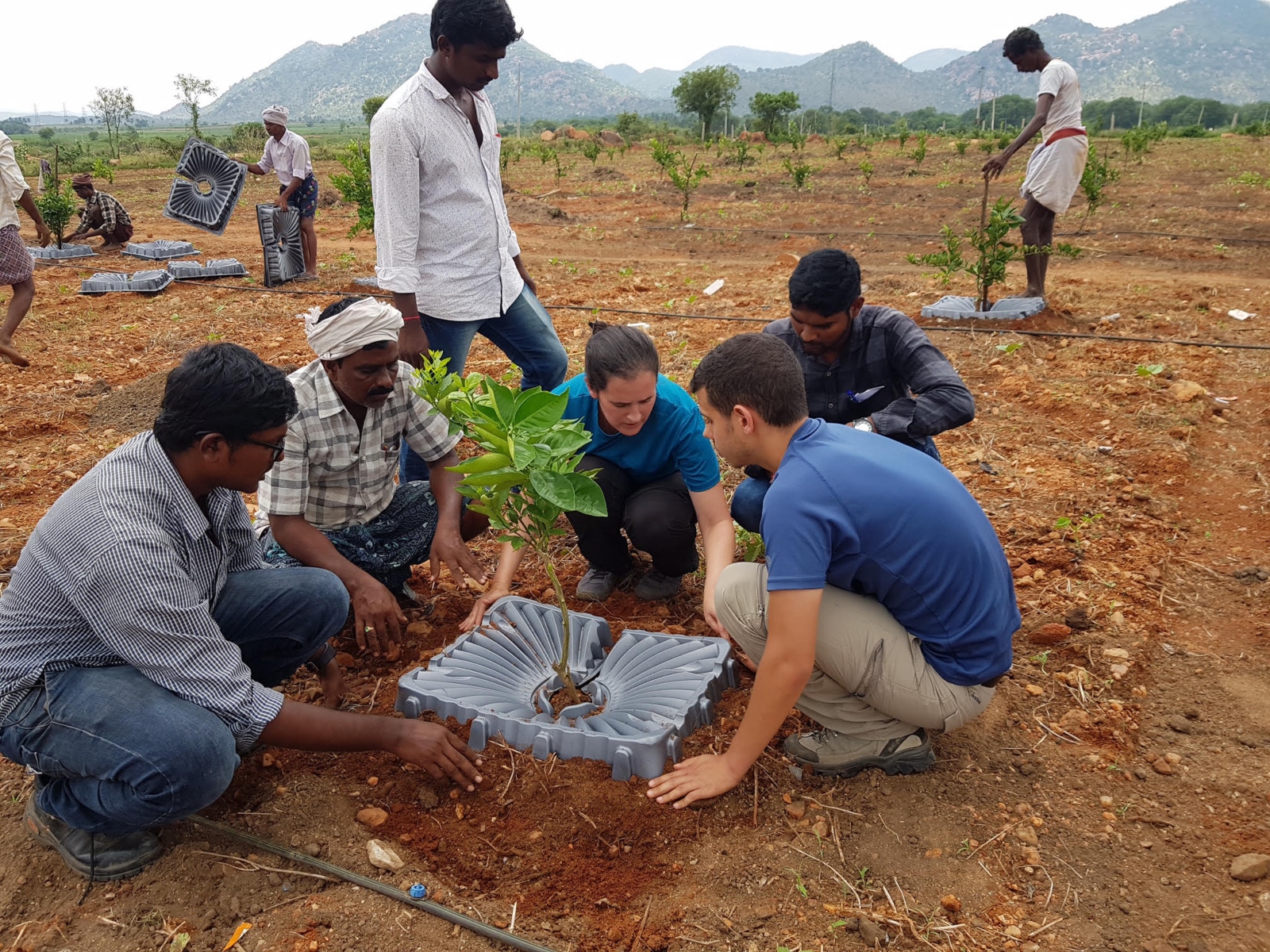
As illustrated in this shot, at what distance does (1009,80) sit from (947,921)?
178 metres

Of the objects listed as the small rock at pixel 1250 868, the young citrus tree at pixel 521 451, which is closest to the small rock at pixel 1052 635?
the small rock at pixel 1250 868

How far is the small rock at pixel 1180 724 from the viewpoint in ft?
7.43

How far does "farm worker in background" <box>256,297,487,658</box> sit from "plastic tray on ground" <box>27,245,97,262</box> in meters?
9.09

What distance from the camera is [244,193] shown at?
1781 centimetres

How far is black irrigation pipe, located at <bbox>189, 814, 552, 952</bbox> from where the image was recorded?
1715 millimetres

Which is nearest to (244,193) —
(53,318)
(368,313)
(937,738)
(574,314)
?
(53,318)

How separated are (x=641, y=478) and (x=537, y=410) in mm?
1008

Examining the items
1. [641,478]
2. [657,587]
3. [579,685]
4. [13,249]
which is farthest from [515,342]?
[13,249]

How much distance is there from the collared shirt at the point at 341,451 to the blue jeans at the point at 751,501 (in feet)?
3.21

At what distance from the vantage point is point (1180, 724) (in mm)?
2273

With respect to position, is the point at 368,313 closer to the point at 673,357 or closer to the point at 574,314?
the point at 673,357

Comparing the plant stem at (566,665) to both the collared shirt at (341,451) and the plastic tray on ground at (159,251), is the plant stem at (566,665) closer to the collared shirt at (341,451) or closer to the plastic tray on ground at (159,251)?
the collared shirt at (341,451)

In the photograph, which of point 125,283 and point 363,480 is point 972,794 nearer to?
point 363,480

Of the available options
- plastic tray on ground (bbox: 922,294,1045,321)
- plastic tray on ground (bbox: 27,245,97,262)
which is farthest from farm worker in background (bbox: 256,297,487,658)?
plastic tray on ground (bbox: 27,245,97,262)
